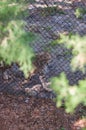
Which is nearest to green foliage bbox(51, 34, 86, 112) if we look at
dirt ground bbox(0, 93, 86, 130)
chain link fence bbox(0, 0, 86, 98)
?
chain link fence bbox(0, 0, 86, 98)

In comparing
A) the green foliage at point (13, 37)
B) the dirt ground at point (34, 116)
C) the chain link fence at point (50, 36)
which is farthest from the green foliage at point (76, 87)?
the dirt ground at point (34, 116)

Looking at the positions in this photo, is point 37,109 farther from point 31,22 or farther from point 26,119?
point 31,22

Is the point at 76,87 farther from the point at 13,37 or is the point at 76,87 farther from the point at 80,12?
the point at 80,12

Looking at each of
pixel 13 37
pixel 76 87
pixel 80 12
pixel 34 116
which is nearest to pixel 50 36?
pixel 80 12

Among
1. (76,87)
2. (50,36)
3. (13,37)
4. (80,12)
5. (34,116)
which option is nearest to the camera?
(76,87)

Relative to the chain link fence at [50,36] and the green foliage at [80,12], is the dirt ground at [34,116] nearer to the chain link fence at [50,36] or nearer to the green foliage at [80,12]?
the chain link fence at [50,36]
